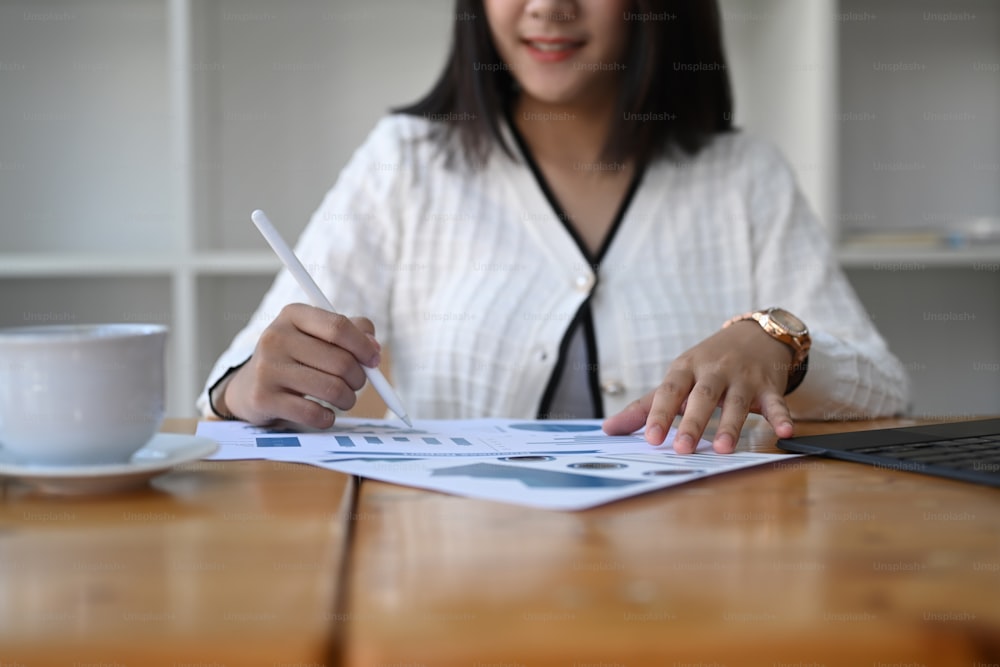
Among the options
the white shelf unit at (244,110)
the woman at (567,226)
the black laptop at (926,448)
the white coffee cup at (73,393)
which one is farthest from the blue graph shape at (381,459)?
the white shelf unit at (244,110)

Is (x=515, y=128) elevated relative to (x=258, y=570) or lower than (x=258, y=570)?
A: elevated

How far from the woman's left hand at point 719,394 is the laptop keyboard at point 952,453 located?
0.11m

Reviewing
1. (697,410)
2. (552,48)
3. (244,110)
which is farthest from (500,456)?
(244,110)

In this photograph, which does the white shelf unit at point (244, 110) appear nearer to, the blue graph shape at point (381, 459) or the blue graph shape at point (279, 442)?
the blue graph shape at point (279, 442)

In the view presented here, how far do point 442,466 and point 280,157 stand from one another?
1.80m

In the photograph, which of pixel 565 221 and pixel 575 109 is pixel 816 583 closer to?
pixel 565 221

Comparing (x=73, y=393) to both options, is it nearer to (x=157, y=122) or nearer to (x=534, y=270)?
(x=534, y=270)

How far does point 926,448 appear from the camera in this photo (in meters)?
0.67

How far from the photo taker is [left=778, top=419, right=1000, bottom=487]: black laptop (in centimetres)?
59

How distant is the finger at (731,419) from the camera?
0.70 meters

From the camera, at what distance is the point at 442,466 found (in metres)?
0.61

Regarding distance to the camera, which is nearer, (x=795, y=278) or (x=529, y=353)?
(x=529, y=353)

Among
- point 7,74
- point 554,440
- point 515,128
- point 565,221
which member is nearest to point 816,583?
point 554,440

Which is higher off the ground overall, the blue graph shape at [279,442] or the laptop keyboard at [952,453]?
the laptop keyboard at [952,453]
